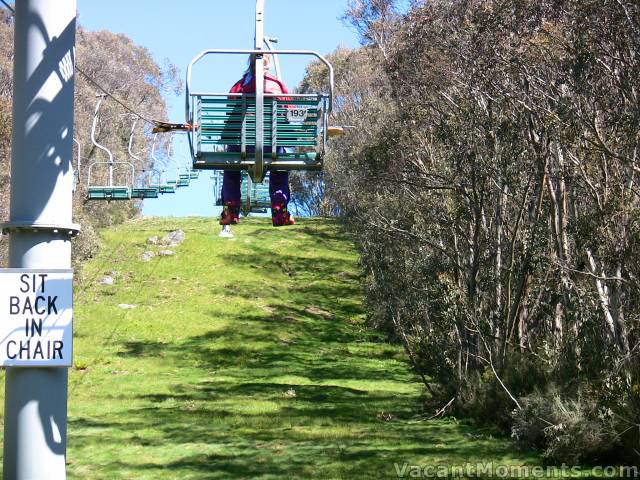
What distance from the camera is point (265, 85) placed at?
34.6 ft

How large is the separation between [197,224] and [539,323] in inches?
1563

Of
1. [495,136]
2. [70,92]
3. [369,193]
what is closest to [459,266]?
[495,136]

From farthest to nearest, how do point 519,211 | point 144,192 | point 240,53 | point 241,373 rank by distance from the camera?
1. point 144,192
2. point 241,373
3. point 519,211
4. point 240,53

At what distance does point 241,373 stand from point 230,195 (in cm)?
1554

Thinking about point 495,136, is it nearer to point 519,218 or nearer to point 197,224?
point 519,218

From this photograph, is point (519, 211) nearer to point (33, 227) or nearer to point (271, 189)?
point (271, 189)

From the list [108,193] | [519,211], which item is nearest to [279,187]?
[519,211]

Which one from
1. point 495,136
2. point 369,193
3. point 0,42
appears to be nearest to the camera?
point 495,136

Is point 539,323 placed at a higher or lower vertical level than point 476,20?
lower

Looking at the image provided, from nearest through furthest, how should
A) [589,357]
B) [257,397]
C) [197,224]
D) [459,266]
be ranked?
[589,357]
[459,266]
[257,397]
[197,224]

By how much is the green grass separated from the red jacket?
5.23m

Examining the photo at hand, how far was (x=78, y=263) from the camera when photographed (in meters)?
33.8

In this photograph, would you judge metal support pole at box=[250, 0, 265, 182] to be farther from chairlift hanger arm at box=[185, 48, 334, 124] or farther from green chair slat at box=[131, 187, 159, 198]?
green chair slat at box=[131, 187, 159, 198]

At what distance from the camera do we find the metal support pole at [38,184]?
5387mm
